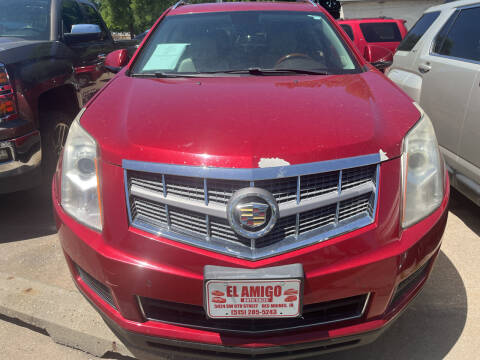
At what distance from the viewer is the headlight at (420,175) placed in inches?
69.0

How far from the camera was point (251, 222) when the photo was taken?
5.14 feet

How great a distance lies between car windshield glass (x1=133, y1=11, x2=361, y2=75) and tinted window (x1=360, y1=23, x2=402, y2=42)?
7989 mm

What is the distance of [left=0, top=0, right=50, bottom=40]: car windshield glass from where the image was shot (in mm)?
4138

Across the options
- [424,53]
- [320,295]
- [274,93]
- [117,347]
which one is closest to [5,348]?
[117,347]

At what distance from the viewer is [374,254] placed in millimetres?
1642

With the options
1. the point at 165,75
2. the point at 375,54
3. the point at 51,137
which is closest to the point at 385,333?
the point at 165,75

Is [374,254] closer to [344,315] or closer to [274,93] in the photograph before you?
[344,315]

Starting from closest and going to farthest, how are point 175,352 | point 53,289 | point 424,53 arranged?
point 175,352
point 53,289
point 424,53

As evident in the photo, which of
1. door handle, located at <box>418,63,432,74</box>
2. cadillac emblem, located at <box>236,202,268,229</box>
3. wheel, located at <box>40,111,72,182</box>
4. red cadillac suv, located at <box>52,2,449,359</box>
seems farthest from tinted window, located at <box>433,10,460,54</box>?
wheel, located at <box>40,111,72,182</box>

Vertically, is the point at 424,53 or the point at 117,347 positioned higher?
the point at 424,53

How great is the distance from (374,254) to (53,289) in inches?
70.5

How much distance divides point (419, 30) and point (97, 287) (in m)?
4.12

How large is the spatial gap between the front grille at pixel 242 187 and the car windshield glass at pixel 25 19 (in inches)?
125

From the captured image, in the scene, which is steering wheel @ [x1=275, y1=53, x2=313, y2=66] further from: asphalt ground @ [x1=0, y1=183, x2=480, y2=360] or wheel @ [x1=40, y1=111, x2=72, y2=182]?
wheel @ [x1=40, y1=111, x2=72, y2=182]
